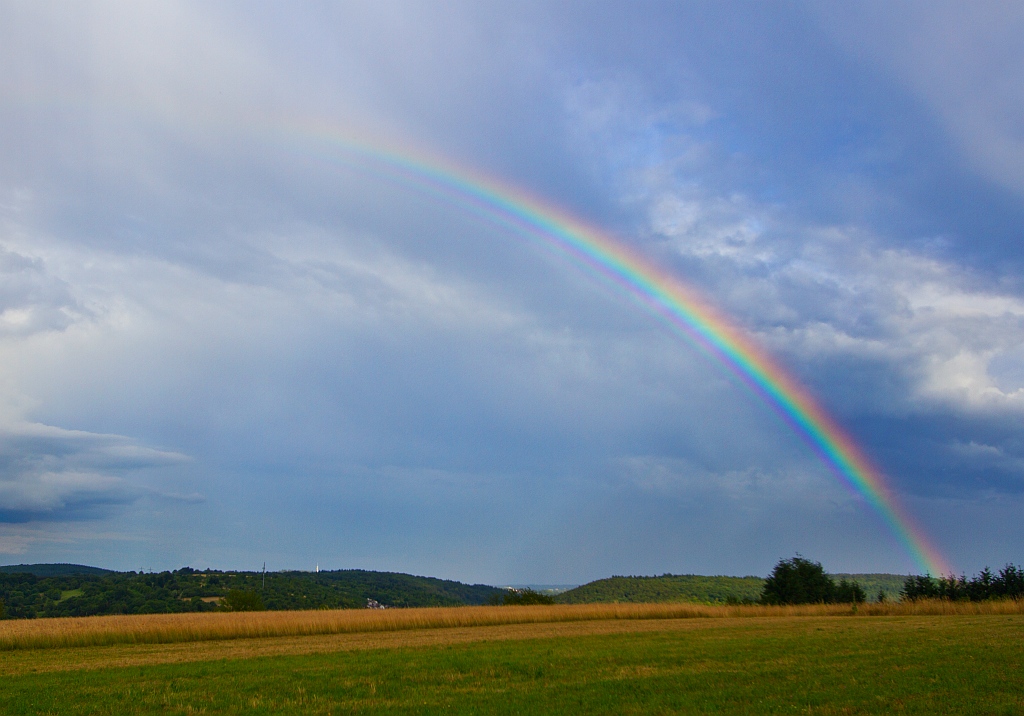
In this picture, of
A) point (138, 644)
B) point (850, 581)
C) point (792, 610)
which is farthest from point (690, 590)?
point (138, 644)

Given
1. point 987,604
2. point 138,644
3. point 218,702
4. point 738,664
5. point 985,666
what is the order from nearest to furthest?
point 218,702 < point 985,666 < point 738,664 < point 138,644 < point 987,604

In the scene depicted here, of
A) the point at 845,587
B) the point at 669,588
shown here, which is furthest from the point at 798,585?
the point at 669,588

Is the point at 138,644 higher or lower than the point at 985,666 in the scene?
lower

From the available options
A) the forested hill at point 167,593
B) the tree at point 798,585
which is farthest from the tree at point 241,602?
the tree at point 798,585

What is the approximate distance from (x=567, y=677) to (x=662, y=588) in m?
162

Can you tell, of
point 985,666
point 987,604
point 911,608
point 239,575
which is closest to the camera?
point 985,666

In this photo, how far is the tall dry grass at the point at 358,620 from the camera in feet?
120

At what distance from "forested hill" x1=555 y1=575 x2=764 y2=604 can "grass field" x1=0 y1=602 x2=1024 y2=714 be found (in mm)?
129415

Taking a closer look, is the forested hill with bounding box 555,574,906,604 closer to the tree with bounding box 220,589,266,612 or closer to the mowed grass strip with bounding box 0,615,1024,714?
the tree with bounding box 220,589,266,612

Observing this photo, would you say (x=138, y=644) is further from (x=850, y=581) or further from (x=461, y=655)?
(x=850, y=581)

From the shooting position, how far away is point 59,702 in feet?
50.4

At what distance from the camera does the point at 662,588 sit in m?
168

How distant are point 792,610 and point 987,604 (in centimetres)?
1324

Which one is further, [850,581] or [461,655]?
[850,581]
